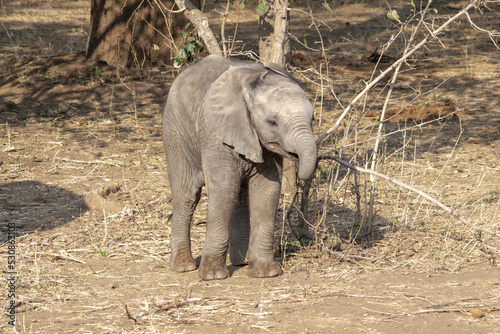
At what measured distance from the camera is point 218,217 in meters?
5.75

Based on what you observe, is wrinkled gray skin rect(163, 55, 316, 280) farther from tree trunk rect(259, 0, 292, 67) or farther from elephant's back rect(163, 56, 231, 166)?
tree trunk rect(259, 0, 292, 67)

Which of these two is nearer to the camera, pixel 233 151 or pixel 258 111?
pixel 258 111

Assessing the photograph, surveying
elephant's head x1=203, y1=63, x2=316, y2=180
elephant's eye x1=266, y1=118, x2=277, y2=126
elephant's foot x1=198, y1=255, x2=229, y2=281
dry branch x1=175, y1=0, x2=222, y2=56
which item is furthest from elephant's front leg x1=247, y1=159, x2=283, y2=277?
dry branch x1=175, y1=0, x2=222, y2=56

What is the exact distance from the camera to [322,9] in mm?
19125

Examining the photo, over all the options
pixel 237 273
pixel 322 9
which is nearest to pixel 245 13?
pixel 322 9

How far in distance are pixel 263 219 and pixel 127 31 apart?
25.4 feet

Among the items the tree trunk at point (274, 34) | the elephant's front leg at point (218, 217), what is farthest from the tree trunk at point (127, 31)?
the elephant's front leg at point (218, 217)

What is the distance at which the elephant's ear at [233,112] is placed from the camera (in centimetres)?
549

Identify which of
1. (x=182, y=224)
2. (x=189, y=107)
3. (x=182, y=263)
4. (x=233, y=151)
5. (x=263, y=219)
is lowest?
(x=182, y=263)

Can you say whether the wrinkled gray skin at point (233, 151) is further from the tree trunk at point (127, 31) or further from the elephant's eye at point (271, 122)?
the tree trunk at point (127, 31)

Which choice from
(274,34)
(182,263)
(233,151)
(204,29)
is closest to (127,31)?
(204,29)

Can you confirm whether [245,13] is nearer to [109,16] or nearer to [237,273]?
[109,16]

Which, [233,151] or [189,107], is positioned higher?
[189,107]

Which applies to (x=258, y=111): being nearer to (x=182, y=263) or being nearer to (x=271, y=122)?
(x=271, y=122)
